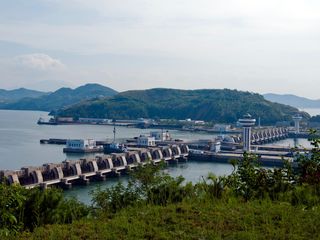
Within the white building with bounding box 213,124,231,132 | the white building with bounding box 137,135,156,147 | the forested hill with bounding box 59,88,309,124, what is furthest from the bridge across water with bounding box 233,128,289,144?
the forested hill with bounding box 59,88,309,124

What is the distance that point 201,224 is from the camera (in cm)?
294

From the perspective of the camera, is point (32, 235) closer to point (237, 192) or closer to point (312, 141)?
point (237, 192)

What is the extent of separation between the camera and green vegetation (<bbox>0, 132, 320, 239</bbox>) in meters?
2.77

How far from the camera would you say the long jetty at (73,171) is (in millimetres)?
15812

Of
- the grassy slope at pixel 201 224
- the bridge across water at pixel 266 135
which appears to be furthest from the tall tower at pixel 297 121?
the grassy slope at pixel 201 224

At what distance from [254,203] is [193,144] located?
27113 mm

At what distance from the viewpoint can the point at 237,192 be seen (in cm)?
414

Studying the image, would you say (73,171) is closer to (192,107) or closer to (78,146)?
(78,146)

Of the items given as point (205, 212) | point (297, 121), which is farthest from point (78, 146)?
point (205, 212)

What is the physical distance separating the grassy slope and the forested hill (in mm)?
53153

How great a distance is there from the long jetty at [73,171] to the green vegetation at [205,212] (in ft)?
28.9

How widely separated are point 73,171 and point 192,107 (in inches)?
1825

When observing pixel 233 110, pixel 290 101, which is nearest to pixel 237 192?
pixel 233 110

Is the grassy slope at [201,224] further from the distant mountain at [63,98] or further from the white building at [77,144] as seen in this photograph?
the distant mountain at [63,98]
